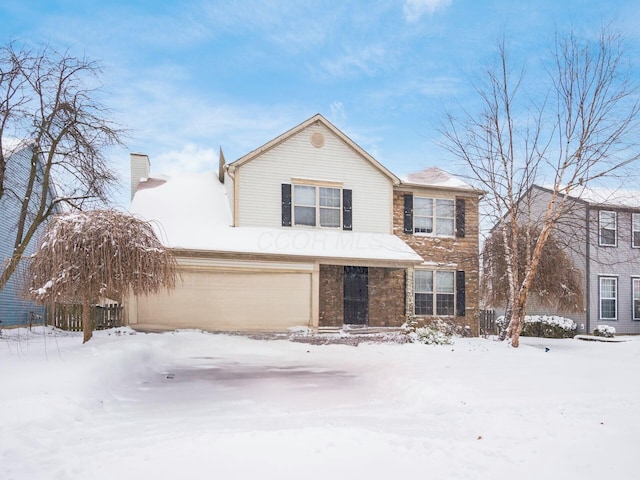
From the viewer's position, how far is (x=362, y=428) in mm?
6016

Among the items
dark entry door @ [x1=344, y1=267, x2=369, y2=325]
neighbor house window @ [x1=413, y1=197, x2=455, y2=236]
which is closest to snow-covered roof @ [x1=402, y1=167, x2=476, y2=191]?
neighbor house window @ [x1=413, y1=197, x2=455, y2=236]

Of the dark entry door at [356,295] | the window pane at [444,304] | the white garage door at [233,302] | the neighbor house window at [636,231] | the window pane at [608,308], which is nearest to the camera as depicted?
the white garage door at [233,302]

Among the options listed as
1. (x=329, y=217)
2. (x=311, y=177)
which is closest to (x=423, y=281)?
(x=329, y=217)

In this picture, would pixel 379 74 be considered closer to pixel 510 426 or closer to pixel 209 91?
pixel 209 91

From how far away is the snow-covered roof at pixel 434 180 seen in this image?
20.1m

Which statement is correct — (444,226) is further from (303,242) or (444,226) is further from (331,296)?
(303,242)

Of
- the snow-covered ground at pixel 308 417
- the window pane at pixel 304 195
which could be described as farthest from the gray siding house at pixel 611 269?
the snow-covered ground at pixel 308 417

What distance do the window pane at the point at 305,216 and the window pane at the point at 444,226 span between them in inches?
206

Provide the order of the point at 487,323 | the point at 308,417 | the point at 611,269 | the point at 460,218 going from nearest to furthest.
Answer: the point at 308,417 < the point at 460,218 < the point at 487,323 < the point at 611,269

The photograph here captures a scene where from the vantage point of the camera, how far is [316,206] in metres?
18.9

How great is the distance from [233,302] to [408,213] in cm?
766

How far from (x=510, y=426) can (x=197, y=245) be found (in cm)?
1207

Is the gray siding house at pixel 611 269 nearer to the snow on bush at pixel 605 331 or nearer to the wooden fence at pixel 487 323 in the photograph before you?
the snow on bush at pixel 605 331

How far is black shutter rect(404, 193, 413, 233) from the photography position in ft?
65.3
